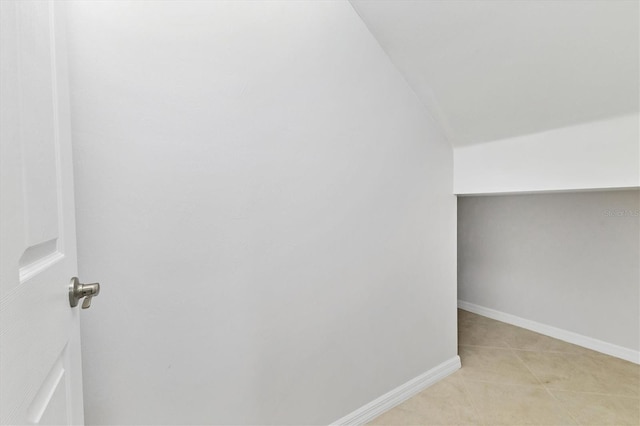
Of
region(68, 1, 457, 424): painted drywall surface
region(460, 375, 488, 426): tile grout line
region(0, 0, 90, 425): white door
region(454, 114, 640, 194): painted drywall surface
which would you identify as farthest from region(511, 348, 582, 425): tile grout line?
region(0, 0, 90, 425): white door

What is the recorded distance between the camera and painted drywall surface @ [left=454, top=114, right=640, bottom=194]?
134cm

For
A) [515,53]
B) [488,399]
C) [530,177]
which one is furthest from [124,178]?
[488,399]

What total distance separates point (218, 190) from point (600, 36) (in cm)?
160

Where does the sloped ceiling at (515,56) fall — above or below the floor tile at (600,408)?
above

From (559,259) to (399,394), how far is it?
195 centimetres

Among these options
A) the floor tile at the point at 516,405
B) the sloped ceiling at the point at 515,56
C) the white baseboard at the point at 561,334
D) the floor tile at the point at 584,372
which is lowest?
the floor tile at the point at 584,372

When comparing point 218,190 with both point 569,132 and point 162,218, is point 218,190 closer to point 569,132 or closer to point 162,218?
point 162,218

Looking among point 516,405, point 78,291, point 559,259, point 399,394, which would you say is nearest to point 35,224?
point 78,291

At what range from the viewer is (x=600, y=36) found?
1139 mm

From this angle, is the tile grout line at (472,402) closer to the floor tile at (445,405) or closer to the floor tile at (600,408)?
the floor tile at (445,405)

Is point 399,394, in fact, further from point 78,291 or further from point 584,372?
point 78,291

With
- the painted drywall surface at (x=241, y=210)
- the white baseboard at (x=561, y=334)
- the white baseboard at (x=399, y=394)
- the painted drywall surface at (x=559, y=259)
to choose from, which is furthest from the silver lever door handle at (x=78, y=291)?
the white baseboard at (x=561, y=334)

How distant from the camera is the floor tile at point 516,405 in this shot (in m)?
1.60

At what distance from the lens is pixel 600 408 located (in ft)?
5.55
